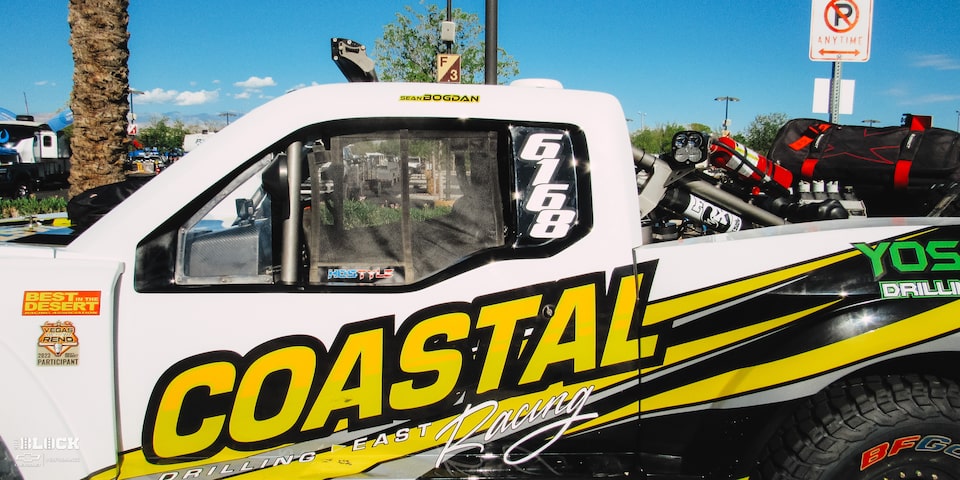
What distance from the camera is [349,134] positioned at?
7.17ft

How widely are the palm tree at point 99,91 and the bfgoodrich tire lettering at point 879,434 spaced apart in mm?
9966

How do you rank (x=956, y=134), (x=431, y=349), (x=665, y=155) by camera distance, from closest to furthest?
1. (x=431, y=349)
2. (x=665, y=155)
3. (x=956, y=134)

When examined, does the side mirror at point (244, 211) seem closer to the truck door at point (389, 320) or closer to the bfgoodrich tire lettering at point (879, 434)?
the truck door at point (389, 320)

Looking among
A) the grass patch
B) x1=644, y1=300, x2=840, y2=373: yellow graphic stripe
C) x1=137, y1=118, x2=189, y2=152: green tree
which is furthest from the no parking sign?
x1=137, y1=118, x2=189, y2=152: green tree

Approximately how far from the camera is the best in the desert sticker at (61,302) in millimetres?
1959

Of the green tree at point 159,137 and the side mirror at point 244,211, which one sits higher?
the green tree at point 159,137

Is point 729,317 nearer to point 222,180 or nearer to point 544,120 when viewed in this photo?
point 544,120

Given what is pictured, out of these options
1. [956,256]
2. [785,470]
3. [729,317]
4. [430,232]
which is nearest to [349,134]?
[430,232]

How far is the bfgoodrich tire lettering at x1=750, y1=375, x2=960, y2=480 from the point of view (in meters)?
2.04

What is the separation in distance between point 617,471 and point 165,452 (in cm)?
157

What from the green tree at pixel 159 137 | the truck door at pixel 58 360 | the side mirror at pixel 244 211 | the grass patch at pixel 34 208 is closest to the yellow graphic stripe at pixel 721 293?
the side mirror at pixel 244 211

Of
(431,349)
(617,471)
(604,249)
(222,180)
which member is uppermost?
(222,180)

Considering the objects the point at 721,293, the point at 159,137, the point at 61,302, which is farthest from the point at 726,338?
the point at 159,137

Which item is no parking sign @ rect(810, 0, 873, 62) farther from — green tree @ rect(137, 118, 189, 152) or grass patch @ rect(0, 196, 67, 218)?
green tree @ rect(137, 118, 189, 152)
